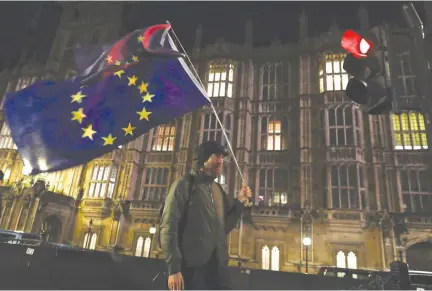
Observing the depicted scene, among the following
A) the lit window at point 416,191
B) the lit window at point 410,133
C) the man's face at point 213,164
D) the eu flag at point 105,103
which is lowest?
the man's face at point 213,164

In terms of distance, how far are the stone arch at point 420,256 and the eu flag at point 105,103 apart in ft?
63.4

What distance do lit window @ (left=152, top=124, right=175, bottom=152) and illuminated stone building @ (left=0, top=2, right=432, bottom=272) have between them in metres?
0.10

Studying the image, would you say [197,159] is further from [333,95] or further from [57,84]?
[333,95]

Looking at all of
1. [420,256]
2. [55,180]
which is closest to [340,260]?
[420,256]

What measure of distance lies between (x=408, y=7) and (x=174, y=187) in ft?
10.5

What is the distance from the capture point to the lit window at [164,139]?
82.9 feet

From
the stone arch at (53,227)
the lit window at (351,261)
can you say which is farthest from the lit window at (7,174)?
the lit window at (351,261)

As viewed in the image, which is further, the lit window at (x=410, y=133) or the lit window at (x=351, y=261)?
the lit window at (x=410, y=133)

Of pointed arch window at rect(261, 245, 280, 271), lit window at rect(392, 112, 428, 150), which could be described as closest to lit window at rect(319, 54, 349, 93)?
lit window at rect(392, 112, 428, 150)

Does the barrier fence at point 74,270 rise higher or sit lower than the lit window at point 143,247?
lower

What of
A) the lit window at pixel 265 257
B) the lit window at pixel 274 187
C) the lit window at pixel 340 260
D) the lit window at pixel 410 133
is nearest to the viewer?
the lit window at pixel 340 260

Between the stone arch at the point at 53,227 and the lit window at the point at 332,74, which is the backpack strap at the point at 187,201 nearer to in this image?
the lit window at the point at 332,74

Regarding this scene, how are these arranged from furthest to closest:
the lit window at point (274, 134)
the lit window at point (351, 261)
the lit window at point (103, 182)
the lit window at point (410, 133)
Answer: the lit window at point (103, 182), the lit window at point (274, 134), the lit window at point (410, 133), the lit window at point (351, 261)

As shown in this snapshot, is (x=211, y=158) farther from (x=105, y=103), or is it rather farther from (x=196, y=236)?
(x=105, y=103)
